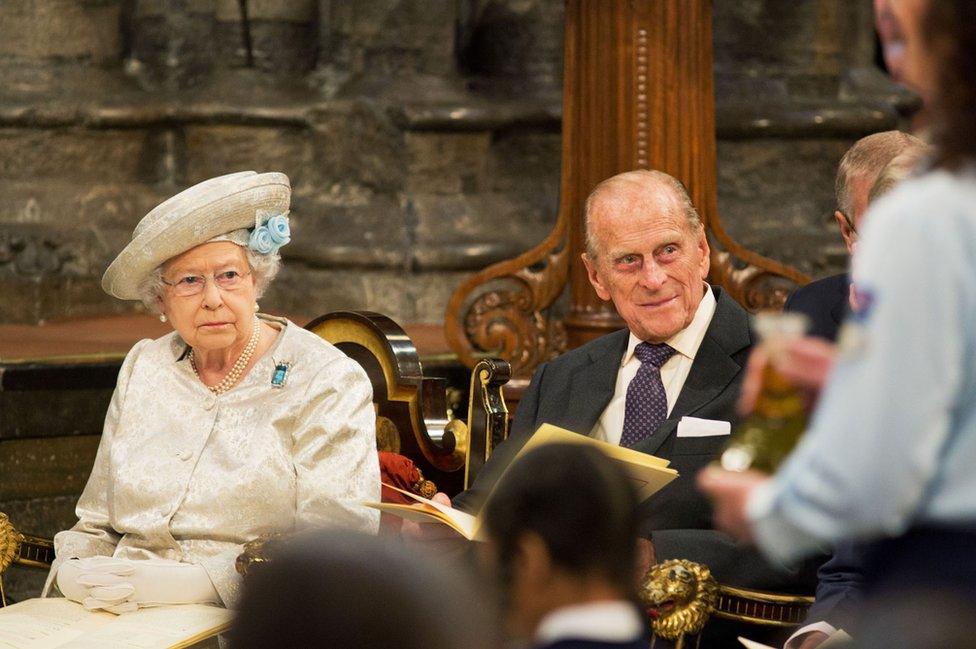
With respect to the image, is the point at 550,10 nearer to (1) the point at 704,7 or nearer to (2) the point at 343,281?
(2) the point at 343,281

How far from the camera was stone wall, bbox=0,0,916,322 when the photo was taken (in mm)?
6773

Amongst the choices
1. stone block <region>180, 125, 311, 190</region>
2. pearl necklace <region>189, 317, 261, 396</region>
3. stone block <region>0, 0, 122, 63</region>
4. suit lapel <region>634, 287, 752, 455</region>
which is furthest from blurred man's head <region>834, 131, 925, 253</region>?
stone block <region>0, 0, 122, 63</region>

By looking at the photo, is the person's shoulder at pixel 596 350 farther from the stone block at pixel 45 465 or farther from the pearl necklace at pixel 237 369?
the stone block at pixel 45 465

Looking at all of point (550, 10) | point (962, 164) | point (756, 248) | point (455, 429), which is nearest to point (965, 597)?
point (962, 164)

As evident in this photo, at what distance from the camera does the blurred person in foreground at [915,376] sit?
137 centimetres

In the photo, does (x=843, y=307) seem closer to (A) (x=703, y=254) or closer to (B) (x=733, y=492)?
(A) (x=703, y=254)

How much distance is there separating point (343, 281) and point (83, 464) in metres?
1.89

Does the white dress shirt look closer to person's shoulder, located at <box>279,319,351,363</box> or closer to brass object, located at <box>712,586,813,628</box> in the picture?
brass object, located at <box>712,586,813,628</box>

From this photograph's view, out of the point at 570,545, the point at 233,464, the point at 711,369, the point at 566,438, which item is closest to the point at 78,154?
the point at 233,464

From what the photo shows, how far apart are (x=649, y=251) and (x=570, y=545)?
2072mm

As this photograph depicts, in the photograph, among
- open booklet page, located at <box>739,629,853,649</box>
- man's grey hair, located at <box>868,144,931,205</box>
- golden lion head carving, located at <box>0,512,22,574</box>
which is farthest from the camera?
golden lion head carving, located at <box>0,512,22,574</box>

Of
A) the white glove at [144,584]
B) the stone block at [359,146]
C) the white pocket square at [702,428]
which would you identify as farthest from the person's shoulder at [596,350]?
the stone block at [359,146]

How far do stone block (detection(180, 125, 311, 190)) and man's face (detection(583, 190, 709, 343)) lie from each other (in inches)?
143

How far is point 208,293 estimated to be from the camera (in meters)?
3.38
